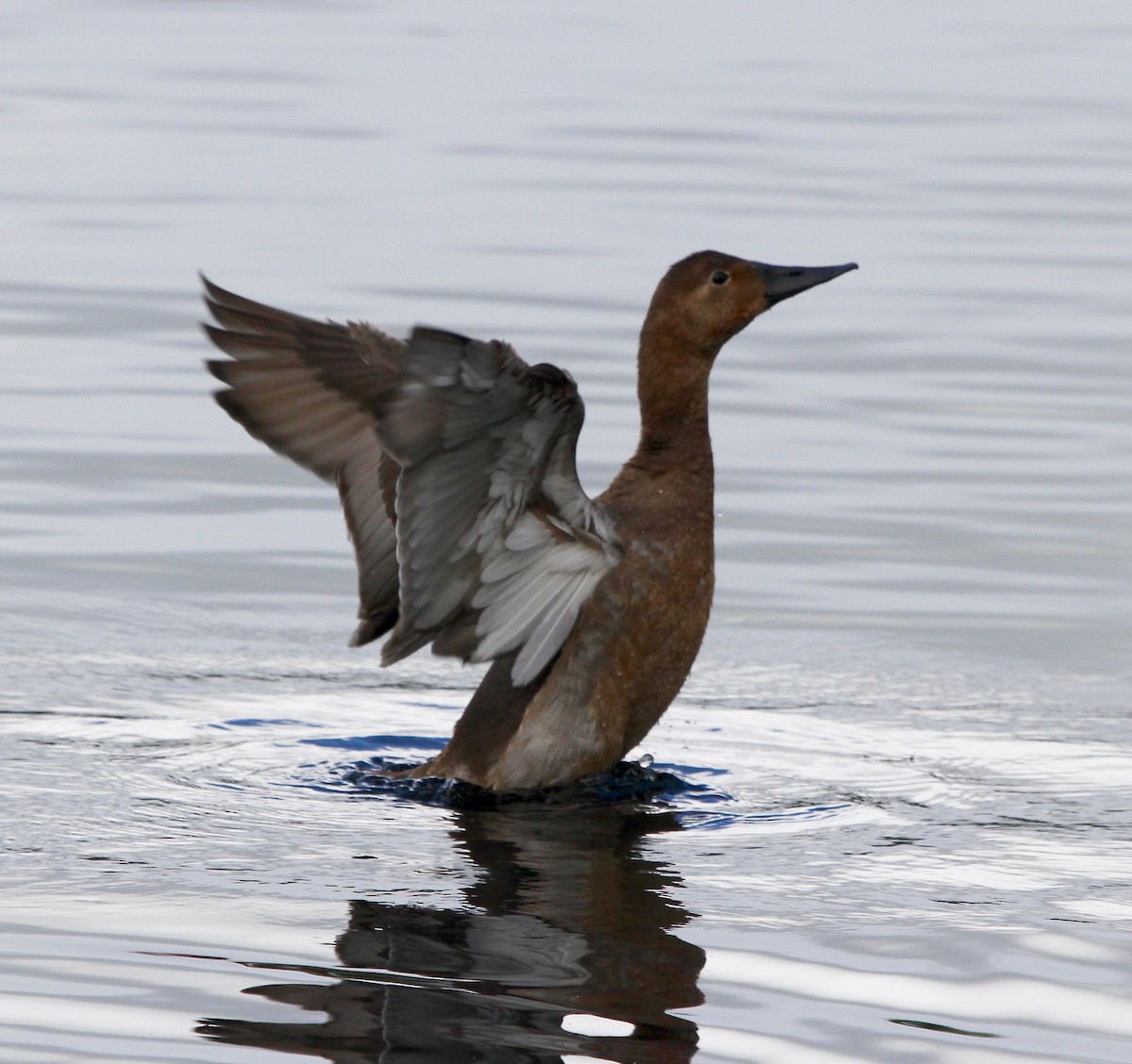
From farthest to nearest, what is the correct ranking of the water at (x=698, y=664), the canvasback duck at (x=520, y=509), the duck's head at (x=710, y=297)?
1. the duck's head at (x=710, y=297)
2. the canvasback duck at (x=520, y=509)
3. the water at (x=698, y=664)

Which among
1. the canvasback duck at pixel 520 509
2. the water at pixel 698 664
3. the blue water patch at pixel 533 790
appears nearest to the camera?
the water at pixel 698 664

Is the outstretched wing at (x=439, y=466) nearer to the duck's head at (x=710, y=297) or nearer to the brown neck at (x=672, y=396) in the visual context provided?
the brown neck at (x=672, y=396)

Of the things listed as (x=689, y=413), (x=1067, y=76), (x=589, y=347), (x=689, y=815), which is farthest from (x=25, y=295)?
(x=1067, y=76)

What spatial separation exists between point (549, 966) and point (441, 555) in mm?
1782

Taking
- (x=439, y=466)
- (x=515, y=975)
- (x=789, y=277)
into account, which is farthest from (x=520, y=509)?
(x=515, y=975)

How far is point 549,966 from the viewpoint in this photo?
477 cm

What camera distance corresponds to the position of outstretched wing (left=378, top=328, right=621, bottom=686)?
568 centimetres

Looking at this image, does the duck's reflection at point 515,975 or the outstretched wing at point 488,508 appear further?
the outstretched wing at point 488,508

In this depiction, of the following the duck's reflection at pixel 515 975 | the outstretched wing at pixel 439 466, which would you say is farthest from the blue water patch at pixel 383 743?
the duck's reflection at pixel 515 975

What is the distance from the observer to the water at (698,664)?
184 inches

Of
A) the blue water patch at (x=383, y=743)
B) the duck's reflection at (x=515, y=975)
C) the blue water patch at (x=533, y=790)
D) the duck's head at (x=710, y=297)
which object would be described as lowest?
the duck's reflection at (x=515, y=975)

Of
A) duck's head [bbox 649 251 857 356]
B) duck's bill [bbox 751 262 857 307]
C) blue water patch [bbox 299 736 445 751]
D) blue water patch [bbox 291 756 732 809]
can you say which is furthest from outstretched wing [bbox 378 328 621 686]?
duck's bill [bbox 751 262 857 307]

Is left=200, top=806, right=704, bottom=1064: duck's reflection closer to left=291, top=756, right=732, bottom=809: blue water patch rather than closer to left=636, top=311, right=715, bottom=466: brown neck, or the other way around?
left=291, top=756, right=732, bottom=809: blue water patch

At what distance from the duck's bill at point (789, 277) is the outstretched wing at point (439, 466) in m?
0.97
